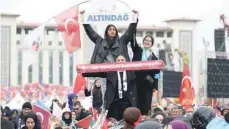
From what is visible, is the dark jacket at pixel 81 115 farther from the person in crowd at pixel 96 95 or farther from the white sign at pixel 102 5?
the white sign at pixel 102 5

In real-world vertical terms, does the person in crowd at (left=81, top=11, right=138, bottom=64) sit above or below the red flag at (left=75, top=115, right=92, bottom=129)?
above

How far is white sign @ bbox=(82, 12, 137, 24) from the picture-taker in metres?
13.7

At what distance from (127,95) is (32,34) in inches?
349

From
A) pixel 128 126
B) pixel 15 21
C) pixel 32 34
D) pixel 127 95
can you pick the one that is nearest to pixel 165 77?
pixel 32 34

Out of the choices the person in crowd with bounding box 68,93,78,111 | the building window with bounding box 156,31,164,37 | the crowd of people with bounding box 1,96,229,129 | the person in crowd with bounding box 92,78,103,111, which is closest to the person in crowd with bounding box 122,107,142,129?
the crowd of people with bounding box 1,96,229,129

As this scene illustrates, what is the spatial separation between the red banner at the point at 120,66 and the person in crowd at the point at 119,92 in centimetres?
8

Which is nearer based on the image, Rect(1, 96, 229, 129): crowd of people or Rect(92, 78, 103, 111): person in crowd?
Rect(1, 96, 229, 129): crowd of people

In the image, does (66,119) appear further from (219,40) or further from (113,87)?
(219,40)

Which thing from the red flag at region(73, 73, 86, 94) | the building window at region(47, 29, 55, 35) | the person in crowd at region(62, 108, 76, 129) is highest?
the building window at region(47, 29, 55, 35)

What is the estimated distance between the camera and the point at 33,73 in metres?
121

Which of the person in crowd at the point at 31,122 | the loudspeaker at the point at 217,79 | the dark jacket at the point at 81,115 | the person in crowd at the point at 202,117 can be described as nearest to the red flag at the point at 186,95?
the dark jacket at the point at 81,115

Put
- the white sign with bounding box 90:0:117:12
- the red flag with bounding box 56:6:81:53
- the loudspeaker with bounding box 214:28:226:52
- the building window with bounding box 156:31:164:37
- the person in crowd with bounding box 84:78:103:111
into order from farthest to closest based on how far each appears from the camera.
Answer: the building window with bounding box 156:31:164:37
the loudspeaker with bounding box 214:28:226:52
the red flag with bounding box 56:6:81:53
the white sign with bounding box 90:0:117:12
the person in crowd with bounding box 84:78:103:111

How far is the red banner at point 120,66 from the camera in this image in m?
12.5

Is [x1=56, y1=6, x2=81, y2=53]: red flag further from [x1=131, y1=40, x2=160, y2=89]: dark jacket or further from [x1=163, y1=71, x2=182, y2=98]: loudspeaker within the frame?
[x1=163, y1=71, x2=182, y2=98]: loudspeaker
